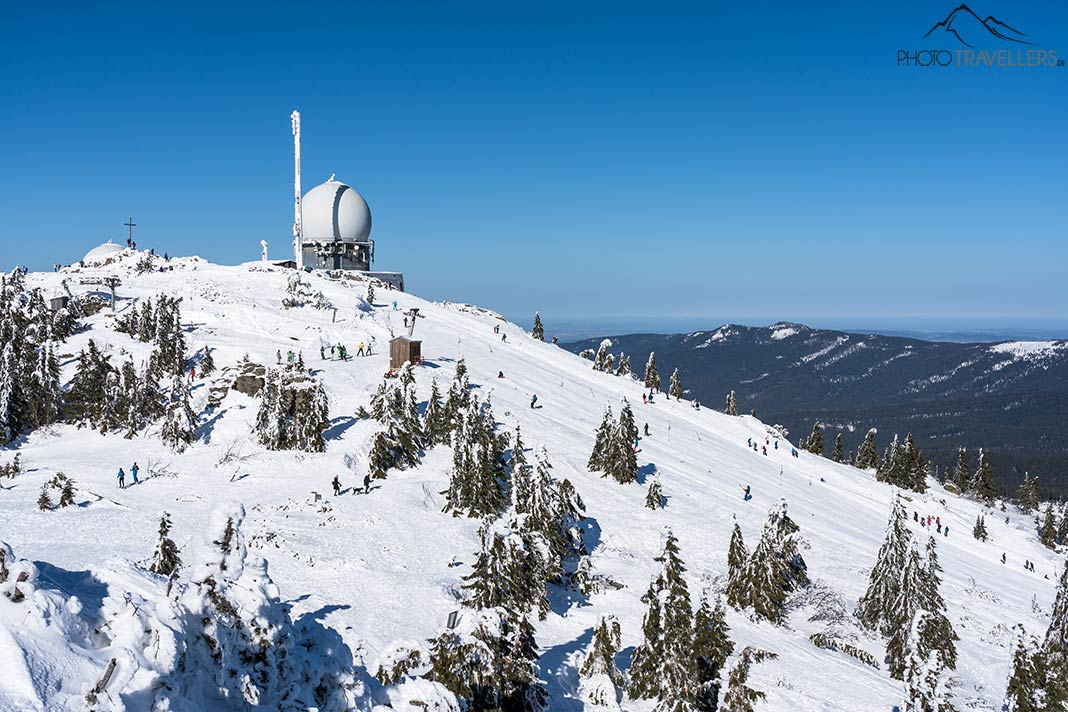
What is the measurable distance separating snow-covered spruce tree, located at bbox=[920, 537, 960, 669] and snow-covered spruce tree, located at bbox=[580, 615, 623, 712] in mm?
11722

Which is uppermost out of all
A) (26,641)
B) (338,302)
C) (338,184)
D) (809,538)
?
(338,184)

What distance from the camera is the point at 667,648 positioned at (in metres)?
17.2

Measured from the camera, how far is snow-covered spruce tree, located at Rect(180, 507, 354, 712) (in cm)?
736

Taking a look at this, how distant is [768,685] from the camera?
794 inches

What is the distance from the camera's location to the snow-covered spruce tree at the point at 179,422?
33906 millimetres

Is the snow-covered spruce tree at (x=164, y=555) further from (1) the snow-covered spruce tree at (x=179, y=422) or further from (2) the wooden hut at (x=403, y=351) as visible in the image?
(2) the wooden hut at (x=403, y=351)

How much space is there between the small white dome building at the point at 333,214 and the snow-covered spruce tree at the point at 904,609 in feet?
258

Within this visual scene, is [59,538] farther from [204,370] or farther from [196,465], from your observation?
[204,370]

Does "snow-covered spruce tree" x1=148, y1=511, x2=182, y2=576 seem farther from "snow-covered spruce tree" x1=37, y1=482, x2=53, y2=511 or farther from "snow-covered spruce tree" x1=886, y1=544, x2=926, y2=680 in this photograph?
"snow-covered spruce tree" x1=886, y1=544, x2=926, y2=680

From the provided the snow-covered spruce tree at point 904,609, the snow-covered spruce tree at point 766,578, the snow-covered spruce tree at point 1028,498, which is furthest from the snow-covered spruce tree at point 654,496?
the snow-covered spruce tree at point 1028,498

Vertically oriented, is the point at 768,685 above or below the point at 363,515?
below

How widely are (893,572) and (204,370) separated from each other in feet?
140

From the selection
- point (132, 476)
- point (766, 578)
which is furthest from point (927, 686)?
point (132, 476)

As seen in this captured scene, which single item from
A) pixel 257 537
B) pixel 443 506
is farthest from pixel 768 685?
pixel 257 537
